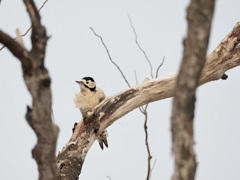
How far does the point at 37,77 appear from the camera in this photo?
208 cm

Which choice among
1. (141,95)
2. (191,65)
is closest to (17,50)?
(191,65)

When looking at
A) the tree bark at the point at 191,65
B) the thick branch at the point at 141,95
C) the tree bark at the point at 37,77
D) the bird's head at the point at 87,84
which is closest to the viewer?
the tree bark at the point at 191,65

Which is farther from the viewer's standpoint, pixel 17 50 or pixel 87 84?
pixel 87 84

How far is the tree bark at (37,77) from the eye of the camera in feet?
6.72

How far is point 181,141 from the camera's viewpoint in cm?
187

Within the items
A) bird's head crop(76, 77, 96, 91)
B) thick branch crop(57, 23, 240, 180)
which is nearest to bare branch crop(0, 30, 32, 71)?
thick branch crop(57, 23, 240, 180)

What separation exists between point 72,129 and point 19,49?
2.23 meters

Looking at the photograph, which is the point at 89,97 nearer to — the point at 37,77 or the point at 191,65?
the point at 37,77

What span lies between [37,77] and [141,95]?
235 centimetres

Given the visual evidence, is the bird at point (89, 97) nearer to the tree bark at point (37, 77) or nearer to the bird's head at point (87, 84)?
the bird's head at point (87, 84)

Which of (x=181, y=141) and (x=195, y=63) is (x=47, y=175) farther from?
(x=195, y=63)

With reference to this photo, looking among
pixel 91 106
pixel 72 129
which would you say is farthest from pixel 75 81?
pixel 72 129

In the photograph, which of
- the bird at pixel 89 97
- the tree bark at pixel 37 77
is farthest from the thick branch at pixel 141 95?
the tree bark at pixel 37 77

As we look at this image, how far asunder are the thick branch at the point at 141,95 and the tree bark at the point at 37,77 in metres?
1.84
